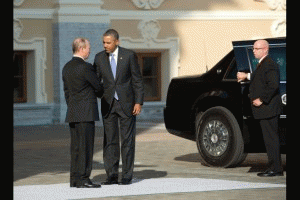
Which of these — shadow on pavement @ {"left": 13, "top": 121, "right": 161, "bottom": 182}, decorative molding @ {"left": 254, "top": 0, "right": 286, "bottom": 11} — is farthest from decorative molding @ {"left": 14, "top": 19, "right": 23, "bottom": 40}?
decorative molding @ {"left": 254, "top": 0, "right": 286, "bottom": 11}

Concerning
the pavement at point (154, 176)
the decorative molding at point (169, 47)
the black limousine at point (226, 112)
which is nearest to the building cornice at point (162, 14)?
the decorative molding at point (169, 47)

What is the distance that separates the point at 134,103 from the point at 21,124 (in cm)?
1365

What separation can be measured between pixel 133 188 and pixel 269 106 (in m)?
2.14

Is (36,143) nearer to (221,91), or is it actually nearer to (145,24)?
(221,91)

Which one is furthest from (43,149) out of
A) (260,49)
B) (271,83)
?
(271,83)

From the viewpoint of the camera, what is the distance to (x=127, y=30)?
25.3 metres

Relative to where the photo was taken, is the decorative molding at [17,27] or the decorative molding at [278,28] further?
the decorative molding at [278,28]

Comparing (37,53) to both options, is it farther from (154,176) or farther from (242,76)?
(154,176)

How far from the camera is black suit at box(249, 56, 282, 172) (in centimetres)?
1107

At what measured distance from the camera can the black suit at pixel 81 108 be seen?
997 cm

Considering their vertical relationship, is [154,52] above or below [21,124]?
above

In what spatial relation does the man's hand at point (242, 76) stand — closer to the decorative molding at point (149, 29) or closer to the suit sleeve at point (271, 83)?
the suit sleeve at point (271, 83)

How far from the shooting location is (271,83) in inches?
436
